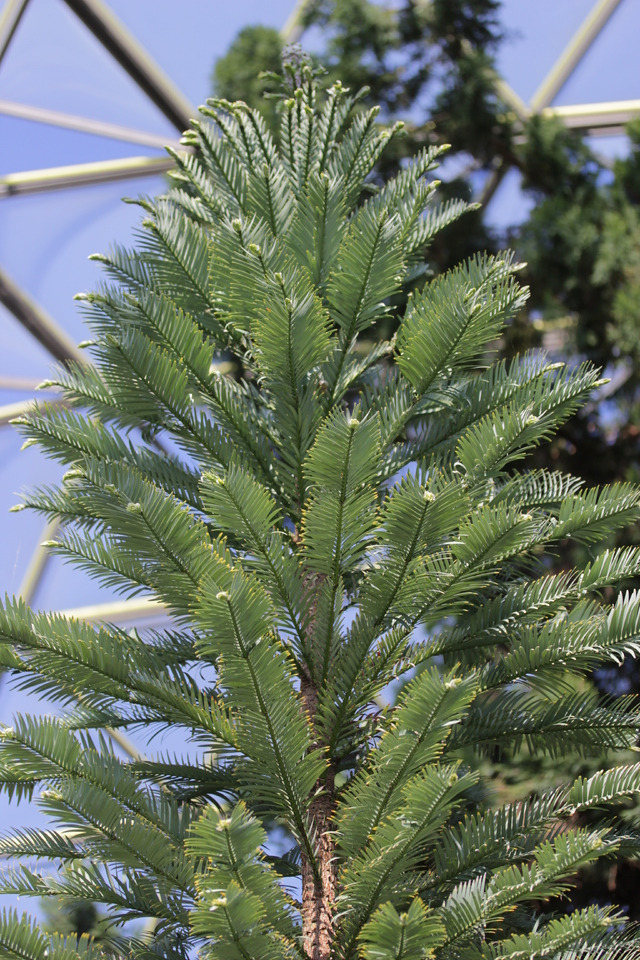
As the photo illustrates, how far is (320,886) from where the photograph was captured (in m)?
2.00

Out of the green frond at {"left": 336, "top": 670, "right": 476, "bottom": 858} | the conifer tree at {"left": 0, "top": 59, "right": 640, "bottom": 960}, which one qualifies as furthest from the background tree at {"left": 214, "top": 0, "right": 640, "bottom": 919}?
the green frond at {"left": 336, "top": 670, "right": 476, "bottom": 858}

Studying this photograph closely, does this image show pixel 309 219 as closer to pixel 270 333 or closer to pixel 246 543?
pixel 270 333

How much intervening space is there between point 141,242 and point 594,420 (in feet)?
13.8

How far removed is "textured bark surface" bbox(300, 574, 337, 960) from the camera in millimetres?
1951

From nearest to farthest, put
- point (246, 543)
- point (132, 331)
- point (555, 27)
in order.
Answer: point (246, 543), point (132, 331), point (555, 27)

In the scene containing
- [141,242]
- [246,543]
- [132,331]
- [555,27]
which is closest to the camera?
[246,543]

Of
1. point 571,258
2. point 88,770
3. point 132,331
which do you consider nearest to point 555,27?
point 571,258

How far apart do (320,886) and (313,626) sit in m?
0.52

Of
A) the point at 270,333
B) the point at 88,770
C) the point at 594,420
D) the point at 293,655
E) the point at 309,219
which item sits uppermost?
the point at 594,420

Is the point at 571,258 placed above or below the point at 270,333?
above

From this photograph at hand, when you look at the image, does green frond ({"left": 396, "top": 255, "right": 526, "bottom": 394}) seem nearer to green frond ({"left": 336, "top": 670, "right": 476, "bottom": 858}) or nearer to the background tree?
green frond ({"left": 336, "top": 670, "right": 476, "bottom": 858})

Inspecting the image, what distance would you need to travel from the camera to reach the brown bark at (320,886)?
1.95m

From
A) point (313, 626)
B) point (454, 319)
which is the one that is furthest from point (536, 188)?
point (313, 626)

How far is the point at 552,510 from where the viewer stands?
2480 millimetres
